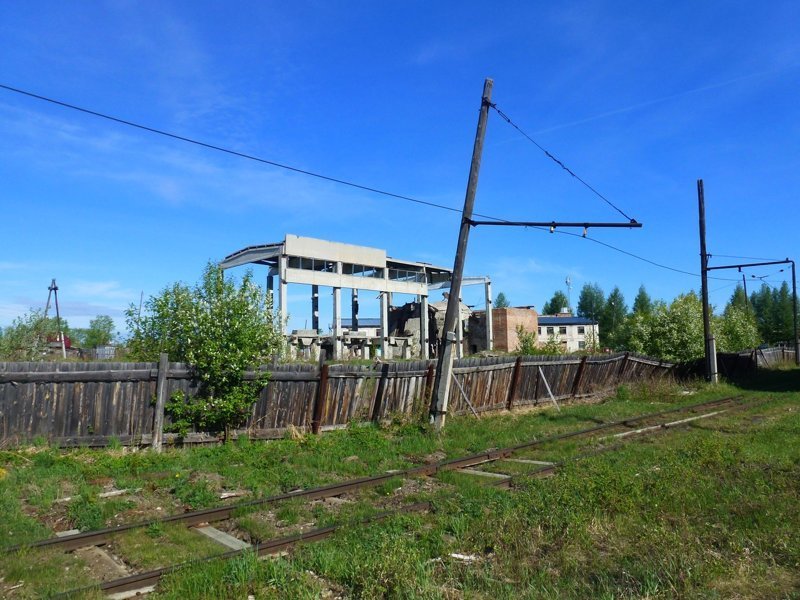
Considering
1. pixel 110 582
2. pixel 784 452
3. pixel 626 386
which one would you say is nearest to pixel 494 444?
pixel 784 452

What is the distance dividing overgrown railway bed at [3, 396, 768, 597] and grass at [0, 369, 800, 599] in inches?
7.5

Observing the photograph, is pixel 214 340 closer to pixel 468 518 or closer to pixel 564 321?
pixel 468 518

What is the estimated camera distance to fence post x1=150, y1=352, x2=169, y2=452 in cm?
1130

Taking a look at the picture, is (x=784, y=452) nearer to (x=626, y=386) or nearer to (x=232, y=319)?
(x=232, y=319)

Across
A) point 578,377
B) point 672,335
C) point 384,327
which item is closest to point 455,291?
point 578,377

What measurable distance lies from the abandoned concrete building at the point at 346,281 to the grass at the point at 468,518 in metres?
23.5

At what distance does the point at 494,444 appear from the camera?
506 inches

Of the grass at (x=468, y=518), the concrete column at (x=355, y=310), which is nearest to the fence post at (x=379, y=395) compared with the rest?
the grass at (x=468, y=518)

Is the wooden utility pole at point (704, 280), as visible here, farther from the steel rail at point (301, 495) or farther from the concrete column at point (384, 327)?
the concrete column at point (384, 327)

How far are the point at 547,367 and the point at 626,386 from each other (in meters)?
5.35

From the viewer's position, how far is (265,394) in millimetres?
12812

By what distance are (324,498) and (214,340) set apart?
5.42 meters

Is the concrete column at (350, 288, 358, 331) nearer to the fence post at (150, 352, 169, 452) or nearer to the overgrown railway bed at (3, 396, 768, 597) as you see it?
the overgrown railway bed at (3, 396, 768, 597)

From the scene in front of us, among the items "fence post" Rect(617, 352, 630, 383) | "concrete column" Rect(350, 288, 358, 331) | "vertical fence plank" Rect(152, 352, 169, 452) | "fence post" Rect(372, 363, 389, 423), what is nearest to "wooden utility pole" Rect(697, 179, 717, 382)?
"fence post" Rect(617, 352, 630, 383)
